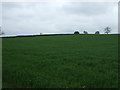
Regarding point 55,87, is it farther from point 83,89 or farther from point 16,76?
point 16,76

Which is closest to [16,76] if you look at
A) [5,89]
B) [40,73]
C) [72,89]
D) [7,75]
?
[7,75]

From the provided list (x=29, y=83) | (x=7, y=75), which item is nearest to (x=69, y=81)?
(x=29, y=83)

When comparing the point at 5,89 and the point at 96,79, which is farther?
the point at 96,79

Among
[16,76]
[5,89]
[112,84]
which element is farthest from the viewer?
[16,76]

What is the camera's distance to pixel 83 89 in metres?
8.20

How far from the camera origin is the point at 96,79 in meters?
9.61

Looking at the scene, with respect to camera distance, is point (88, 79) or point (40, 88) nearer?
point (40, 88)

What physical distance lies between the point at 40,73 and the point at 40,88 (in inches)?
99.7

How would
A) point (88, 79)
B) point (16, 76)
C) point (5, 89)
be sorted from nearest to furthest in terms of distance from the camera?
1. point (5, 89)
2. point (88, 79)
3. point (16, 76)

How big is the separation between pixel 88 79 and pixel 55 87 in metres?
1.90

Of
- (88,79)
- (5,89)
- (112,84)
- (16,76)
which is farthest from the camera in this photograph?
(16,76)

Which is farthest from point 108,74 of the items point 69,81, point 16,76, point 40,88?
point 16,76

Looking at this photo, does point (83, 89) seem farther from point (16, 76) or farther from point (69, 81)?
point (16, 76)

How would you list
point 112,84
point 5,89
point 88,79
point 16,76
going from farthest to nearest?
point 16,76
point 88,79
point 112,84
point 5,89
